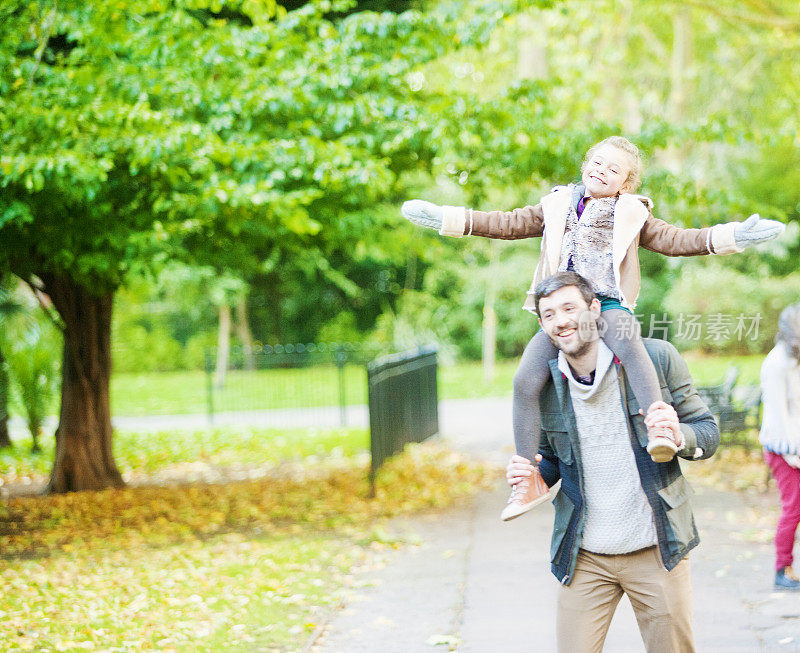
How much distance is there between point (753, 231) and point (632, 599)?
4.15 ft

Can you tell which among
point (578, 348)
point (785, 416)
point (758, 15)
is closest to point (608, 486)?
point (578, 348)

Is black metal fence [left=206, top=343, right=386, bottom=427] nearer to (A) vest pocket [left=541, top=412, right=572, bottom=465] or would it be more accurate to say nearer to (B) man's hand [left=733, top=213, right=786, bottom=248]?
(A) vest pocket [left=541, top=412, right=572, bottom=465]

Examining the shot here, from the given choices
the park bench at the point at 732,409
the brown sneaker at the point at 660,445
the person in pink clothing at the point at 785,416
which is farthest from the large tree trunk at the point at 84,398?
the brown sneaker at the point at 660,445

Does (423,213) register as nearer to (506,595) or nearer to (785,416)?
(785,416)

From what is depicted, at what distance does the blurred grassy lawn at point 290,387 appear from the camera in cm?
1802

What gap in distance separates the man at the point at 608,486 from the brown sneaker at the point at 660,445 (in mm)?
138

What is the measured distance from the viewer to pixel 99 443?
419 inches

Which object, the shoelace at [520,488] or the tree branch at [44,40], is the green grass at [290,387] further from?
the shoelace at [520,488]

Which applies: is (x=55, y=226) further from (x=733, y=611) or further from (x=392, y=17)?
(x=733, y=611)

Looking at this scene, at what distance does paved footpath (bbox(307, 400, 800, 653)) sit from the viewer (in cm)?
509

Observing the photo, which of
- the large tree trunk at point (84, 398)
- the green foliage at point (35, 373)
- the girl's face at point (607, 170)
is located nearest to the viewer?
the girl's face at point (607, 170)

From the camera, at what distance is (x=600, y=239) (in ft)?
10.7

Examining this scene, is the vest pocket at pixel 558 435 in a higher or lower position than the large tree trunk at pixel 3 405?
higher

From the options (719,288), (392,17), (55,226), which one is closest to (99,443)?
(55,226)
